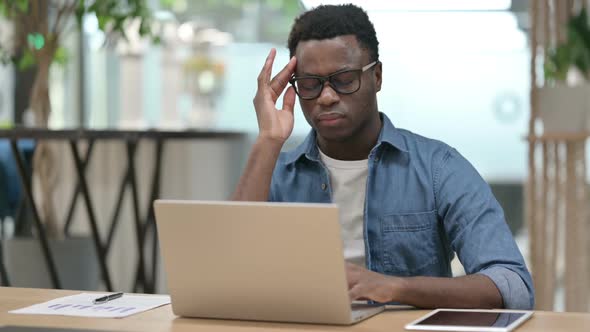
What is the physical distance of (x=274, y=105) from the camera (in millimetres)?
2160

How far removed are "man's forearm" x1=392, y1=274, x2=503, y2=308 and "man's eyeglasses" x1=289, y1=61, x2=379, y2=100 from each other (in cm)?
47

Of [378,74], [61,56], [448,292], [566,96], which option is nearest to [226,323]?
[448,292]

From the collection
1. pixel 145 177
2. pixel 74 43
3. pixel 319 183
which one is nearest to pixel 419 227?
pixel 319 183

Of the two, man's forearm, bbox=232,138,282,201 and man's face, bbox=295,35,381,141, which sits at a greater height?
man's face, bbox=295,35,381,141

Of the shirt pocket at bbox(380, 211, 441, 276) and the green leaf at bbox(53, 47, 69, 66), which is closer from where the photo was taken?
the shirt pocket at bbox(380, 211, 441, 276)

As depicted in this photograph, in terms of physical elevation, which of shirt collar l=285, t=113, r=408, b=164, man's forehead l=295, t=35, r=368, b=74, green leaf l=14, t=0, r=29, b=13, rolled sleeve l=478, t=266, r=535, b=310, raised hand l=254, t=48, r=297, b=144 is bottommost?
rolled sleeve l=478, t=266, r=535, b=310

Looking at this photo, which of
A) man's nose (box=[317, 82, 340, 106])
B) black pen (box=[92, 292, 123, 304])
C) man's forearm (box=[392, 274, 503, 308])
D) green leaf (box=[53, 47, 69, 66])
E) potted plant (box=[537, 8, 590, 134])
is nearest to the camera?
man's forearm (box=[392, 274, 503, 308])

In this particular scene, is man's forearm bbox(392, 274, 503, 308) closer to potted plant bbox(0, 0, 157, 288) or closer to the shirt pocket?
the shirt pocket

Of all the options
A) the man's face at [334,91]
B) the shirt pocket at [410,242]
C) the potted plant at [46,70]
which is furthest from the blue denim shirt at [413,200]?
the potted plant at [46,70]

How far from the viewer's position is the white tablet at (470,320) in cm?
151

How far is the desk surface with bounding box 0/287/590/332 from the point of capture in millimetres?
1554

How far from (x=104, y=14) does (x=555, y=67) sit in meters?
1.67

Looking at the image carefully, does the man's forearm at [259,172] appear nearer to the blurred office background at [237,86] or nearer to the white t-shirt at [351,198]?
the white t-shirt at [351,198]

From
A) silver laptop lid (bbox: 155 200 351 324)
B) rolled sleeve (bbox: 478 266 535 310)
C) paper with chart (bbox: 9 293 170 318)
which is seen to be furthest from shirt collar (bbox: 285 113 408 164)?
silver laptop lid (bbox: 155 200 351 324)
